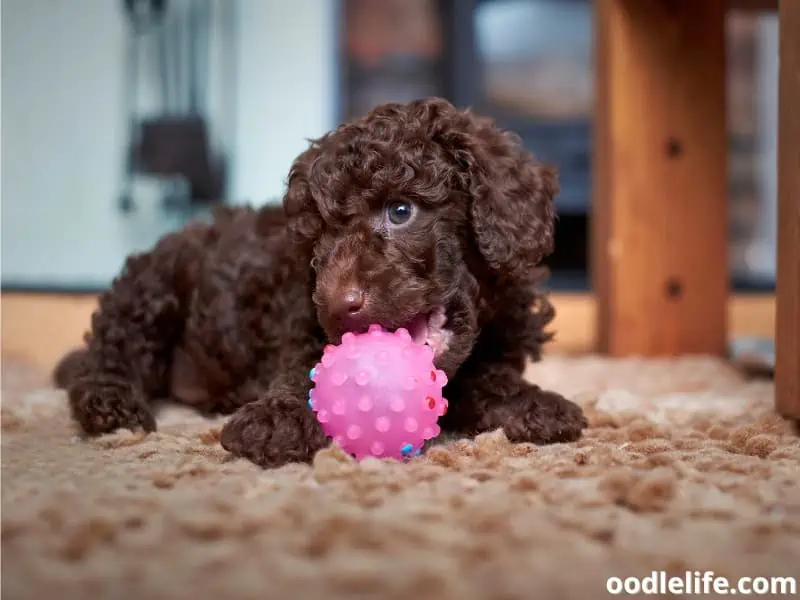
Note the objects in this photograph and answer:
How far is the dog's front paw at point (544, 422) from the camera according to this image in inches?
58.0

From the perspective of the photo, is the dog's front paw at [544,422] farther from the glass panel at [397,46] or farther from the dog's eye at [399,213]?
the glass panel at [397,46]

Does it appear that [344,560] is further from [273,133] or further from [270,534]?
[273,133]

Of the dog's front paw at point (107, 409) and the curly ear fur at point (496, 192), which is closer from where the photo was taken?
the curly ear fur at point (496, 192)

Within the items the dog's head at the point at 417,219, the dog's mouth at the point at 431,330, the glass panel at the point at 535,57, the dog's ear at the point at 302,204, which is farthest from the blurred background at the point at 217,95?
the dog's mouth at the point at 431,330

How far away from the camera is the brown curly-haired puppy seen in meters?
1.35

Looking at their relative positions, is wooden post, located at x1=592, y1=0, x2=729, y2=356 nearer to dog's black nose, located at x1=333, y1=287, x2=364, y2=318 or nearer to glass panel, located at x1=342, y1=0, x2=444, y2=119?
glass panel, located at x1=342, y1=0, x2=444, y2=119

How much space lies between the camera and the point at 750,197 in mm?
5254

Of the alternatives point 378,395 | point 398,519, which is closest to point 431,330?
point 378,395

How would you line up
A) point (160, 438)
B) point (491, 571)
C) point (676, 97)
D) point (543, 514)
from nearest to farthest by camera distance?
point (491, 571) → point (543, 514) → point (160, 438) → point (676, 97)

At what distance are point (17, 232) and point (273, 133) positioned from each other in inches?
51.7

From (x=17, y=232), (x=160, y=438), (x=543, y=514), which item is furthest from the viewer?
(x=17, y=232)

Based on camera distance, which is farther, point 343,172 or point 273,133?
point 273,133

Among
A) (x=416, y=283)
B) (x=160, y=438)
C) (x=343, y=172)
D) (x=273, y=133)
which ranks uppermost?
(x=273, y=133)

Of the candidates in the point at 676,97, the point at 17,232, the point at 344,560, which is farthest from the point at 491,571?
the point at 17,232
